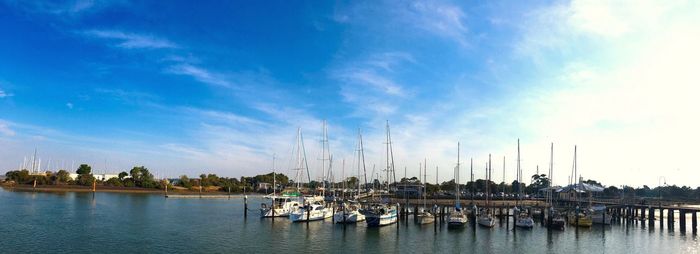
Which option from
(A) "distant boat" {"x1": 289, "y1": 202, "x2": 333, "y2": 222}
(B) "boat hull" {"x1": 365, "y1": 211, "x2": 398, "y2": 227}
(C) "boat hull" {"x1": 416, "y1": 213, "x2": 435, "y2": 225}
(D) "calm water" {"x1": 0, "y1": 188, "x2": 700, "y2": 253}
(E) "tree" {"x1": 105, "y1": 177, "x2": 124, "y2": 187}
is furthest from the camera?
(E) "tree" {"x1": 105, "y1": 177, "x2": 124, "y2": 187}

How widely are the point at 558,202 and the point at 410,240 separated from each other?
6710 cm

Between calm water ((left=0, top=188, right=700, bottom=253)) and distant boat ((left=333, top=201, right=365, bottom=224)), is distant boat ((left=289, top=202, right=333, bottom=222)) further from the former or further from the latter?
distant boat ((left=333, top=201, right=365, bottom=224))

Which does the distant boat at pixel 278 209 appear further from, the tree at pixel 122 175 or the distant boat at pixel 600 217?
the tree at pixel 122 175

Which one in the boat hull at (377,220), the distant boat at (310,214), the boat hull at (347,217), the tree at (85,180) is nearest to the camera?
the boat hull at (377,220)

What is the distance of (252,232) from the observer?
57.7 metres

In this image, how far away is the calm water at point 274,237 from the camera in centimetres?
4547

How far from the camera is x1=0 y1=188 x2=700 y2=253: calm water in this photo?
45.5 metres

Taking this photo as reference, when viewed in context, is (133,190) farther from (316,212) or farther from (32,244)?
(32,244)

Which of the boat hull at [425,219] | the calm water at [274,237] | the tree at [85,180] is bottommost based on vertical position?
the calm water at [274,237]

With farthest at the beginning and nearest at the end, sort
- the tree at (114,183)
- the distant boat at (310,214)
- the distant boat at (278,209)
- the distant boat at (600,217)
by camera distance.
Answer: the tree at (114,183)
the distant boat at (600,217)
the distant boat at (278,209)
the distant boat at (310,214)

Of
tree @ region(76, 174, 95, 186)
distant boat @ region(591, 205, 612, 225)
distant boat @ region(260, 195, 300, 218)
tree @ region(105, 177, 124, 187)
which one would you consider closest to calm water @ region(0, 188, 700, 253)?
distant boat @ region(260, 195, 300, 218)

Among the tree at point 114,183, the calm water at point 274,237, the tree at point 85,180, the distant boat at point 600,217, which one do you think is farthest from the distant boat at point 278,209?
the tree at point 85,180

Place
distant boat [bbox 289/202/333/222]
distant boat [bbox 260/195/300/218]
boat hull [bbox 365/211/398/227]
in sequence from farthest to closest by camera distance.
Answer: distant boat [bbox 260/195/300/218] < distant boat [bbox 289/202/333/222] < boat hull [bbox 365/211/398/227]

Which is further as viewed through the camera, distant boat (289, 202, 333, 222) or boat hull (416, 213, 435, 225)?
boat hull (416, 213, 435, 225)
